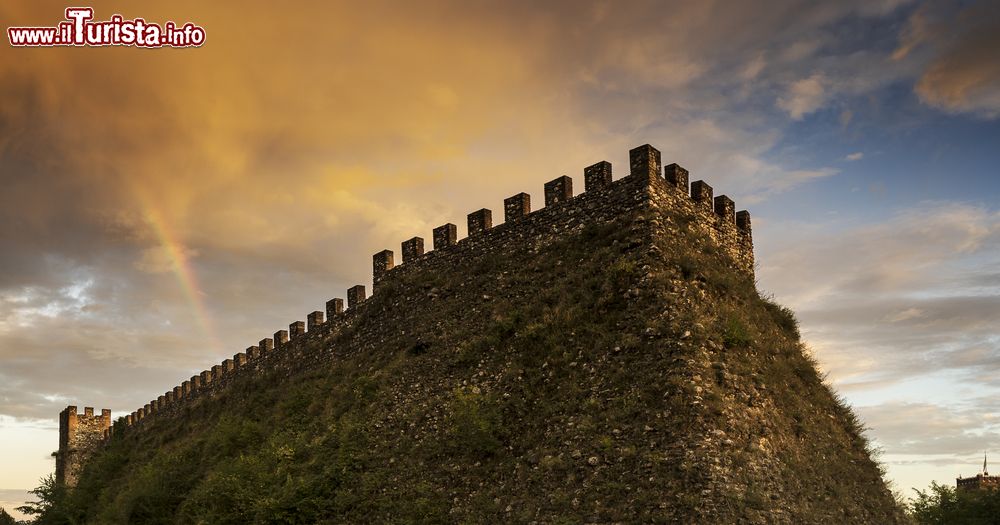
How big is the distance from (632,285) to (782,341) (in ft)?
20.0

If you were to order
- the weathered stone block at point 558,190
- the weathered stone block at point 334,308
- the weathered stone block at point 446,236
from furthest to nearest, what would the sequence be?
1. the weathered stone block at point 334,308
2. the weathered stone block at point 446,236
3. the weathered stone block at point 558,190

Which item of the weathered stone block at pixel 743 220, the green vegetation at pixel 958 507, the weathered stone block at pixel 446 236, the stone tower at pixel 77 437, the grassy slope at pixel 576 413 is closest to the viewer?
the grassy slope at pixel 576 413

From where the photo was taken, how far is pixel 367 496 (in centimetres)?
2291

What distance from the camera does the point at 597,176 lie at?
75.8ft

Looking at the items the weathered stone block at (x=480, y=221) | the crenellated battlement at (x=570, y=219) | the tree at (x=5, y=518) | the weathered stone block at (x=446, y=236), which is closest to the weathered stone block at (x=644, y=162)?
the crenellated battlement at (x=570, y=219)

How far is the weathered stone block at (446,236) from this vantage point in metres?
28.0

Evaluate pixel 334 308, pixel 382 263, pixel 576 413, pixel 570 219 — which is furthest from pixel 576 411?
pixel 334 308

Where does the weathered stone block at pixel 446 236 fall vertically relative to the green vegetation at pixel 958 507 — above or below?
above

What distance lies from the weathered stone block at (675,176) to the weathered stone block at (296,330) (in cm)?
2028

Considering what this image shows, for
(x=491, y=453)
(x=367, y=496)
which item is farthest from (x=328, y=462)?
(x=491, y=453)

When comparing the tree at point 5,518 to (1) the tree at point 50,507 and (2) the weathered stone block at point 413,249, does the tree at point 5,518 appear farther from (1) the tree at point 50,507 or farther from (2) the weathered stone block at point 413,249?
(2) the weathered stone block at point 413,249

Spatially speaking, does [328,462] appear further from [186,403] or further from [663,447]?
[186,403]

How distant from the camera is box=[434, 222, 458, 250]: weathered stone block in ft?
91.7

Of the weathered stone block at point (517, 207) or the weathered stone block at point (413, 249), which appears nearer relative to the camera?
the weathered stone block at point (517, 207)
